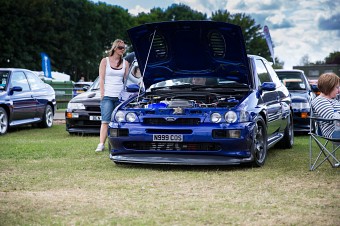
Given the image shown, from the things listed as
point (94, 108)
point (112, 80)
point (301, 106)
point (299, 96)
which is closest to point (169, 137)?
point (112, 80)

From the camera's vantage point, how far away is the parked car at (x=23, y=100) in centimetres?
1363

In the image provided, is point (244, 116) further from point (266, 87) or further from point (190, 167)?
point (190, 167)

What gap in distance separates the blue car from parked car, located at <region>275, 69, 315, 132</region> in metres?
4.01

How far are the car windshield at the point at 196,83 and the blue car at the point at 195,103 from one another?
1cm

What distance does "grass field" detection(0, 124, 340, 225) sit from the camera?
4.66 m

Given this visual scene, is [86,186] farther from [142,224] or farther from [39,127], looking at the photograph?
[39,127]

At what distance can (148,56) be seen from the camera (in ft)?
27.5

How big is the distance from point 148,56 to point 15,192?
3.27 metres

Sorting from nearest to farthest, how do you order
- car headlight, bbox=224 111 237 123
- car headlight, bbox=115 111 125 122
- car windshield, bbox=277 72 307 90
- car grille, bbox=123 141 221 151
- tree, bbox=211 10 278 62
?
car headlight, bbox=224 111 237 123
car grille, bbox=123 141 221 151
car headlight, bbox=115 111 125 122
car windshield, bbox=277 72 307 90
tree, bbox=211 10 278 62

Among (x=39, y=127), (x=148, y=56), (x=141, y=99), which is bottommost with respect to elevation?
(x=39, y=127)

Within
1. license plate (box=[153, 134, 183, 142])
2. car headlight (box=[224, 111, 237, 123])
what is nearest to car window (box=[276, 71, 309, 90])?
car headlight (box=[224, 111, 237, 123])

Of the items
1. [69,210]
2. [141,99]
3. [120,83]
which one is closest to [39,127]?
[120,83]

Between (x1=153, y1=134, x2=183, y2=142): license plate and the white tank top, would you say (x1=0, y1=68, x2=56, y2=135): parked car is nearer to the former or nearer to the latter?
the white tank top

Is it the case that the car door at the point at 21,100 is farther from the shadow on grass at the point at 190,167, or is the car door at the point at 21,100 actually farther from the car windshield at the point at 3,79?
the shadow on grass at the point at 190,167
